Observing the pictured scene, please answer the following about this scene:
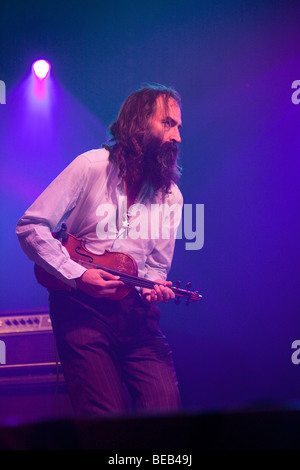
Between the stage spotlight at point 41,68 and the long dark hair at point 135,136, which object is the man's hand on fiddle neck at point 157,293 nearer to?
the long dark hair at point 135,136

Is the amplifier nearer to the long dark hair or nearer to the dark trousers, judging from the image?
the dark trousers

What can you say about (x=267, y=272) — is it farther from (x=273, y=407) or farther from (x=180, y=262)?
(x=273, y=407)

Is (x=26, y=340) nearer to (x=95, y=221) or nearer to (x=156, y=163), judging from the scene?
(x=95, y=221)

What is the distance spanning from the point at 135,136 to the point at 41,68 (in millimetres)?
1128

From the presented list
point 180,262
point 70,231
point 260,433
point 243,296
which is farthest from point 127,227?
point 260,433

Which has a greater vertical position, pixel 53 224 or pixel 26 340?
pixel 53 224

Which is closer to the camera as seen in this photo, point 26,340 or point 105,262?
point 105,262

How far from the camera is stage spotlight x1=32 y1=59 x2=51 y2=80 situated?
3.06 m

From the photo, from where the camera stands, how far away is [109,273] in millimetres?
2061

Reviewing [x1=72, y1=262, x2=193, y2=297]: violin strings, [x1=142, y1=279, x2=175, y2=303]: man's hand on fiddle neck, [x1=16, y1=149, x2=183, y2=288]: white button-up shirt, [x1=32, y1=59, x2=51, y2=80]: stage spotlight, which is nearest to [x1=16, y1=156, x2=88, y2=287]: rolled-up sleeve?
[x1=16, y1=149, x2=183, y2=288]: white button-up shirt

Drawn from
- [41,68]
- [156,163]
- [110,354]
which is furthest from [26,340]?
[41,68]

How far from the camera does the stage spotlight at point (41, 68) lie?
3.06 m

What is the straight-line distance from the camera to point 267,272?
3.19m

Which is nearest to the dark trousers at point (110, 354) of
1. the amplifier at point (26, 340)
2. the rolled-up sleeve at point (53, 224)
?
the rolled-up sleeve at point (53, 224)
